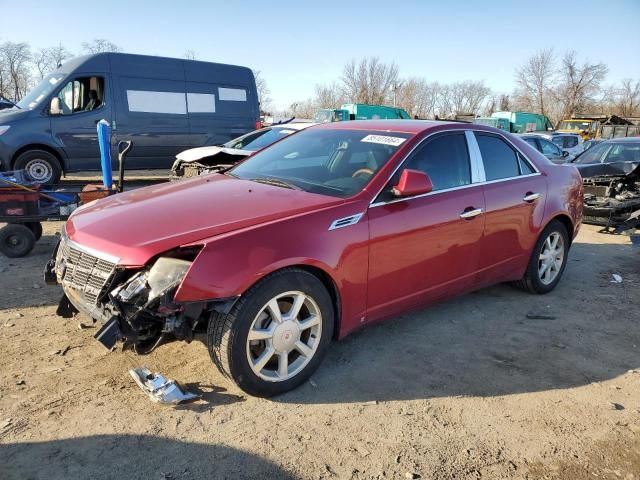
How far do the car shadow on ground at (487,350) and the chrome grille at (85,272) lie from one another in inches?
50.3

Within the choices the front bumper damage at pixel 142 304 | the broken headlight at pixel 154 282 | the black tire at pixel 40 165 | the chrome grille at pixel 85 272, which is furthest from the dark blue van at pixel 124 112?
the broken headlight at pixel 154 282

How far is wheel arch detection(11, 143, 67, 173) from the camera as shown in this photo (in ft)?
31.2

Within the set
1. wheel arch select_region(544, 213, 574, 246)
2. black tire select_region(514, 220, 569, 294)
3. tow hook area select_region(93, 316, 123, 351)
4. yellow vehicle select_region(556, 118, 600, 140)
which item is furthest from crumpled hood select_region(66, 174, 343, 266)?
yellow vehicle select_region(556, 118, 600, 140)

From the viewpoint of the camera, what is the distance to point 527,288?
4984mm

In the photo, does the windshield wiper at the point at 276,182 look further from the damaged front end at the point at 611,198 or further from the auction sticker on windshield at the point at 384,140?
the damaged front end at the point at 611,198

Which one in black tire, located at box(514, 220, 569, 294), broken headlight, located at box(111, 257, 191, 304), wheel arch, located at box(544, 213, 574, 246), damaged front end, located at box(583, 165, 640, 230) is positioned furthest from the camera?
damaged front end, located at box(583, 165, 640, 230)

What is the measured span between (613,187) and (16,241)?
9.27 meters

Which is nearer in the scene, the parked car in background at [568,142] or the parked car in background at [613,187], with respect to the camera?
the parked car in background at [613,187]

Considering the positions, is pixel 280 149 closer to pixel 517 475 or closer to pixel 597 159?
pixel 517 475

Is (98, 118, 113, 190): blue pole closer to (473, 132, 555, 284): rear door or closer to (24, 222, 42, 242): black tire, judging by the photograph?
(24, 222, 42, 242): black tire

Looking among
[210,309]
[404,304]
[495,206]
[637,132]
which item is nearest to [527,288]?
[495,206]

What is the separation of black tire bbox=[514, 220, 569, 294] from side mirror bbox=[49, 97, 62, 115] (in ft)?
30.5

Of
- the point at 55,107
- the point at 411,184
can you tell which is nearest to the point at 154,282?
the point at 411,184

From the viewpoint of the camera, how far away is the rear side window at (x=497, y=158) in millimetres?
4258
